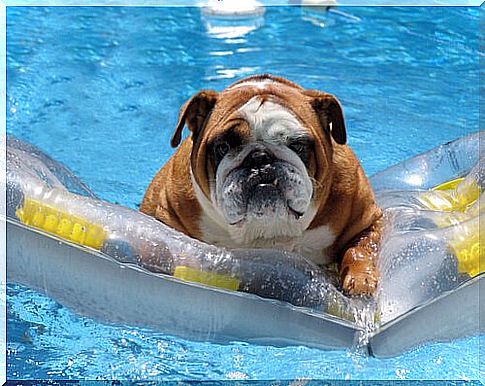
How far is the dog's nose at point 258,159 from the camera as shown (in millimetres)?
3477

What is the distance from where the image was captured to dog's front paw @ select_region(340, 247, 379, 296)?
354 centimetres

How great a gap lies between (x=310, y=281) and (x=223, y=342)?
376mm

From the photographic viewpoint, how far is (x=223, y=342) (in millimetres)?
3537

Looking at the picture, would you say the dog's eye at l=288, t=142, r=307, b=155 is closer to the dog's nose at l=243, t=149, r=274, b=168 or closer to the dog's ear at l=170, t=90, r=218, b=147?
the dog's nose at l=243, t=149, r=274, b=168

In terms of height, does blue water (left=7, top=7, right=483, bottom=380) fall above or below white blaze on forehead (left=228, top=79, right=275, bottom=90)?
below

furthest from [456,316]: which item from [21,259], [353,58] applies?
[353,58]

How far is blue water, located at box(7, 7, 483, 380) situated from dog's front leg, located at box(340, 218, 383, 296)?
24 cm

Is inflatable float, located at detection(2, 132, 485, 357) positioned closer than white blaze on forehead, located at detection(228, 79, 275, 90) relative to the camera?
Yes

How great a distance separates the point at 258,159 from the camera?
348 centimetres

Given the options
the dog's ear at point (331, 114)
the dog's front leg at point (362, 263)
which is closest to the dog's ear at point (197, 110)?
the dog's ear at point (331, 114)

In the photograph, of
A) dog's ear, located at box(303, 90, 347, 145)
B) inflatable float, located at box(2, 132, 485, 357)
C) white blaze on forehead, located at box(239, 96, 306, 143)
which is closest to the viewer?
inflatable float, located at box(2, 132, 485, 357)

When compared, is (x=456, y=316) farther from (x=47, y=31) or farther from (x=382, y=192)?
(x=47, y=31)

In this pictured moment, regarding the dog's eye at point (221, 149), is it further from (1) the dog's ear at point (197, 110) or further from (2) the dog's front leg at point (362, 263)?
(2) the dog's front leg at point (362, 263)

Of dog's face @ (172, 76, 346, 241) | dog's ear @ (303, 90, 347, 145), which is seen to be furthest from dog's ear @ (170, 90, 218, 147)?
→ dog's ear @ (303, 90, 347, 145)
